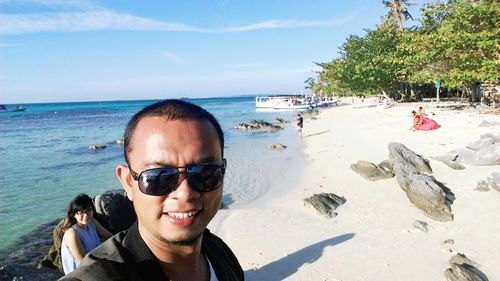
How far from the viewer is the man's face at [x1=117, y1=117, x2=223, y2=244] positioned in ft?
5.58

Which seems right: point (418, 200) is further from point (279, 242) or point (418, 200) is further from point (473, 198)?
point (279, 242)

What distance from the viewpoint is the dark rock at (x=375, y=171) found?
1323 cm

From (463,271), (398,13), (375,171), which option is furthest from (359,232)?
(398,13)

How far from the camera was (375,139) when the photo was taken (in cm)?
2225

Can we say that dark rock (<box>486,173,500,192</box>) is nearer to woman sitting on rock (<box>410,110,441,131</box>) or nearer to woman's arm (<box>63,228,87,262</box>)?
woman's arm (<box>63,228,87,262</box>)

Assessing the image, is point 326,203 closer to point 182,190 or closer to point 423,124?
point 182,190

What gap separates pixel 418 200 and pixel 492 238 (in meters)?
2.12

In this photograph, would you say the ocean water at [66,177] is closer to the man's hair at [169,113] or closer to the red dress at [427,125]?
the red dress at [427,125]

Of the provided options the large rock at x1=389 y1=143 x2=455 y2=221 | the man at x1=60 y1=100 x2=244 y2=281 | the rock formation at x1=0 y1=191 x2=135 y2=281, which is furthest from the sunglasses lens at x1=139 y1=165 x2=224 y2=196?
the large rock at x1=389 y1=143 x2=455 y2=221

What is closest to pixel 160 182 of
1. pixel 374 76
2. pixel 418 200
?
pixel 418 200

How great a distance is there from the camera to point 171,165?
69.1 inches

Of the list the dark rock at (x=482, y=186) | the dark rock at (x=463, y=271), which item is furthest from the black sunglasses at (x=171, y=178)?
the dark rock at (x=482, y=186)

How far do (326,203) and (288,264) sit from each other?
394 cm

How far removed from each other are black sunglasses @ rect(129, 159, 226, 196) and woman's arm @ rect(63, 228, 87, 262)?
325 centimetres
